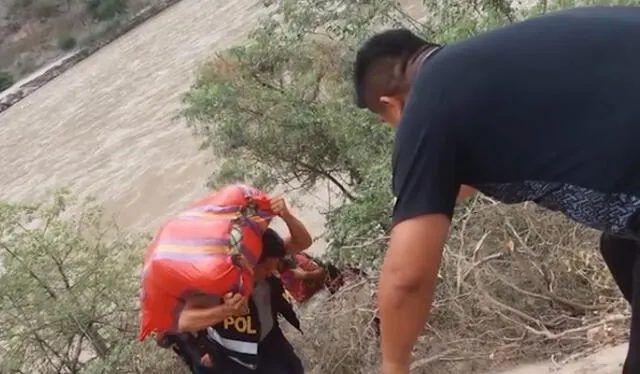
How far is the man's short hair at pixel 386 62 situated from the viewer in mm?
1960

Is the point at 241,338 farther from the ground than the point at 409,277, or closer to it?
closer to it

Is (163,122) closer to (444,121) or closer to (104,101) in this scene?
(104,101)

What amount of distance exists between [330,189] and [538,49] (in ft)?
27.8

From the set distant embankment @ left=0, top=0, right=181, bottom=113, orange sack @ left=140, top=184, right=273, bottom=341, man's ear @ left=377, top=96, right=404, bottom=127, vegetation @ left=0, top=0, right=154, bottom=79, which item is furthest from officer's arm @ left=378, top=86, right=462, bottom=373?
vegetation @ left=0, top=0, right=154, bottom=79

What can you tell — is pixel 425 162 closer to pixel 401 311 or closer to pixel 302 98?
pixel 401 311

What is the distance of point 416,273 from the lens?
1.79 meters

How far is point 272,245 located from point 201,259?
0.32m

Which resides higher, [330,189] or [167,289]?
[167,289]

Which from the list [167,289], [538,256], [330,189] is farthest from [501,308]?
[330,189]

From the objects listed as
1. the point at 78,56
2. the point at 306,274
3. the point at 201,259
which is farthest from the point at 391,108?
the point at 78,56

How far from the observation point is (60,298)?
7984mm

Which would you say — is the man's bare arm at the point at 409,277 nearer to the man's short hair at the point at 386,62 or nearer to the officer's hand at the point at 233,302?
the man's short hair at the point at 386,62

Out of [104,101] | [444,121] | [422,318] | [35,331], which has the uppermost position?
[444,121]

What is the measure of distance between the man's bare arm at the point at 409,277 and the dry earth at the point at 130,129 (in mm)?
8628
